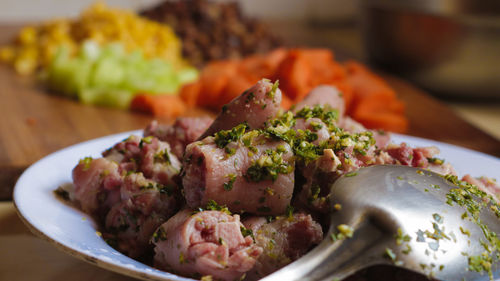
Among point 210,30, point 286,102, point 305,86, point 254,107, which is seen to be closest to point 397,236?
point 254,107

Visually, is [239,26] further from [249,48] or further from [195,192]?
[195,192]

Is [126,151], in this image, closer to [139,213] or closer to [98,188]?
[98,188]

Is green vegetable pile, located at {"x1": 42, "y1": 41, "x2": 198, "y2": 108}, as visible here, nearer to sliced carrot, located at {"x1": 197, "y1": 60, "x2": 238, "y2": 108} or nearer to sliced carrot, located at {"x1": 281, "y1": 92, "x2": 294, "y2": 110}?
sliced carrot, located at {"x1": 197, "y1": 60, "x2": 238, "y2": 108}

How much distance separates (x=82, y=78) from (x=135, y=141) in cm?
191

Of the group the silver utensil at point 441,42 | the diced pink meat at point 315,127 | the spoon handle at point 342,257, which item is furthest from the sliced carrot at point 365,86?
the spoon handle at point 342,257

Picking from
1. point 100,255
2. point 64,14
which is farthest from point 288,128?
point 64,14

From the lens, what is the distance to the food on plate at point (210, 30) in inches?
168

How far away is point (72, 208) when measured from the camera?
148 cm

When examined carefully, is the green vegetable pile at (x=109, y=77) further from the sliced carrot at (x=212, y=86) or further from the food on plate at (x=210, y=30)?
the food on plate at (x=210, y=30)

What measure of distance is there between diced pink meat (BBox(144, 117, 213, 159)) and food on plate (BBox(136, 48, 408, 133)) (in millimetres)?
1214

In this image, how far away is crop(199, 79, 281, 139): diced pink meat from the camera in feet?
4.67

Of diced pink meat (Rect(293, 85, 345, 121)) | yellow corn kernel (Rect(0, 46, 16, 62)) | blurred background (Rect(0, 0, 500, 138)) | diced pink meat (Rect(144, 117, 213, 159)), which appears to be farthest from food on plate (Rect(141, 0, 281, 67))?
diced pink meat (Rect(144, 117, 213, 159))

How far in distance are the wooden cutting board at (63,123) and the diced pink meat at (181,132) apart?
2.72 feet

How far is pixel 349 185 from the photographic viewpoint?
123 cm
